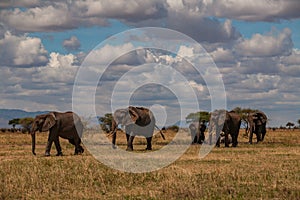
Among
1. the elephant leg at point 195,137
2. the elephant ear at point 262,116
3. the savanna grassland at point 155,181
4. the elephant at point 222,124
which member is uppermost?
the elephant ear at point 262,116

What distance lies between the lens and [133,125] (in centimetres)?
3938

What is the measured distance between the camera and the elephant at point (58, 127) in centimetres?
3303

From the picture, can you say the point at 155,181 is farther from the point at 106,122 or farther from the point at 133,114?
the point at 106,122

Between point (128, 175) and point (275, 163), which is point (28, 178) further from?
point (275, 163)

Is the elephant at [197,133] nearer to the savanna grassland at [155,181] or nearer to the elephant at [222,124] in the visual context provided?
the elephant at [222,124]

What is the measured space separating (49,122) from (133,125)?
771cm

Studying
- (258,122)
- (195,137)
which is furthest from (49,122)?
(258,122)

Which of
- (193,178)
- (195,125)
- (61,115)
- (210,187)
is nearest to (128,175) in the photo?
(193,178)

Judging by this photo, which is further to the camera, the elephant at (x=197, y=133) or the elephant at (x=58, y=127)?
the elephant at (x=197, y=133)

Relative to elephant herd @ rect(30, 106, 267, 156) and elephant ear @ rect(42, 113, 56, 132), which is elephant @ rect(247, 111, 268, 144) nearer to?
elephant herd @ rect(30, 106, 267, 156)

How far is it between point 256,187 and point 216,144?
24.6 metres

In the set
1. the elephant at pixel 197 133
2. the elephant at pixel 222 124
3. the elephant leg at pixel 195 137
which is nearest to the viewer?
the elephant at pixel 222 124

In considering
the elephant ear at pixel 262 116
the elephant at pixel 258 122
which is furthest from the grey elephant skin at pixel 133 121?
the elephant ear at pixel 262 116

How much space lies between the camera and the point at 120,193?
18062 millimetres
